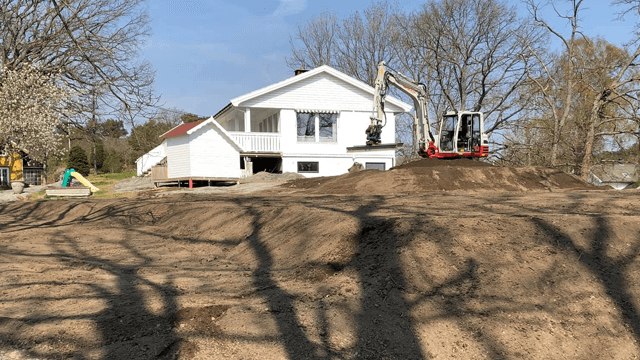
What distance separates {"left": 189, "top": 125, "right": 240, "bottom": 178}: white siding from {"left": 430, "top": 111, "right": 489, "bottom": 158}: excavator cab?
979cm

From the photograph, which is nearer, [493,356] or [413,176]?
[493,356]

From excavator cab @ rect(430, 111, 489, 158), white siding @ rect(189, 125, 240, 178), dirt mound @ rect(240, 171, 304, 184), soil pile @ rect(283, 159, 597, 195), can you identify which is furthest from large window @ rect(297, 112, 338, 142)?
soil pile @ rect(283, 159, 597, 195)

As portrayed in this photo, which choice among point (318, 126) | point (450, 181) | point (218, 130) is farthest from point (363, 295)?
point (318, 126)

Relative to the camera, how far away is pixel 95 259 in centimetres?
798

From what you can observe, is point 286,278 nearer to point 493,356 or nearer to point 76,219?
point 493,356

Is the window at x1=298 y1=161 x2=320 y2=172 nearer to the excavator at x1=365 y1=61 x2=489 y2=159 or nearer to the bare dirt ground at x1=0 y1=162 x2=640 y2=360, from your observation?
the excavator at x1=365 y1=61 x2=489 y2=159

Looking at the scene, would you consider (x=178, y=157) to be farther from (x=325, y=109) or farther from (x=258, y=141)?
(x=325, y=109)

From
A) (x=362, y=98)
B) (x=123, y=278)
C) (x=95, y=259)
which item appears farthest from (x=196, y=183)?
(x=123, y=278)

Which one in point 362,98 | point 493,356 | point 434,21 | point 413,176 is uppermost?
point 434,21

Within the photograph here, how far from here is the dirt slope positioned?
4.27m

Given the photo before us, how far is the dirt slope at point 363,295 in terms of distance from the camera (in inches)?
168

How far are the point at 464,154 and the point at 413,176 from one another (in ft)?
17.1

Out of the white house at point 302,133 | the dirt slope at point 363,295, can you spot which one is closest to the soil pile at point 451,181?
the dirt slope at point 363,295

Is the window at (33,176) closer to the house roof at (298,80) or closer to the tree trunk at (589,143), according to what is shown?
the house roof at (298,80)
